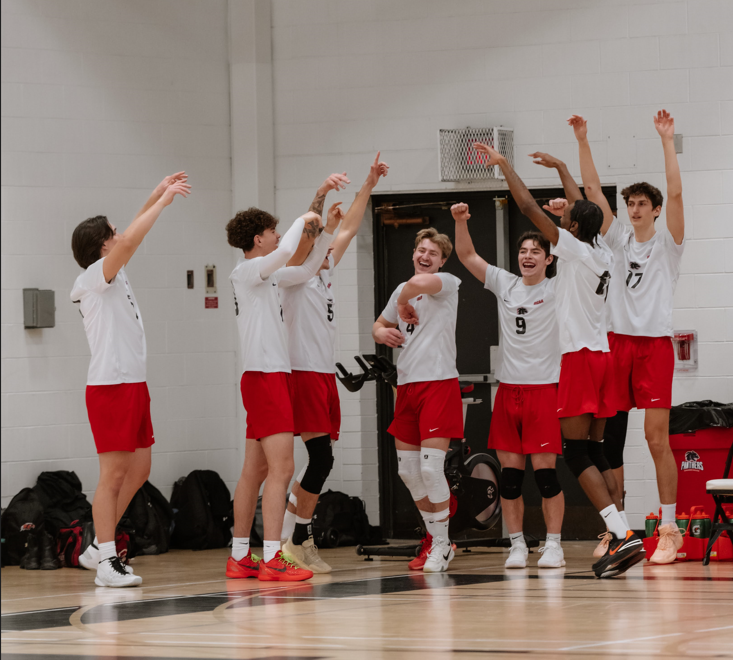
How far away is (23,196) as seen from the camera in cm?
675

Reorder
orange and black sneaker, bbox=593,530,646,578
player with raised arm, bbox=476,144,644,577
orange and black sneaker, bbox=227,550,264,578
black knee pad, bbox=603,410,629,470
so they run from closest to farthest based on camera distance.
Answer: orange and black sneaker, bbox=593,530,646,578, player with raised arm, bbox=476,144,644,577, orange and black sneaker, bbox=227,550,264,578, black knee pad, bbox=603,410,629,470

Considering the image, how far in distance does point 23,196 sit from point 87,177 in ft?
1.55

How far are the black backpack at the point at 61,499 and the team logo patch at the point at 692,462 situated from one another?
375 cm

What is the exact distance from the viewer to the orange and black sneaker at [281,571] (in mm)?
4984

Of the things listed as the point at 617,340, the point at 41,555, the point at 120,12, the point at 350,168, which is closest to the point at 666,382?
the point at 617,340

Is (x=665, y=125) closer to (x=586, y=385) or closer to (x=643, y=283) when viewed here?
(x=643, y=283)

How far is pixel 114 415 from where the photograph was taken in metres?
5.08

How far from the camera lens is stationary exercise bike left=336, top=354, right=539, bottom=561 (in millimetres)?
5922

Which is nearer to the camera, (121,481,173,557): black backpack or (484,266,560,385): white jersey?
(484,266,560,385): white jersey

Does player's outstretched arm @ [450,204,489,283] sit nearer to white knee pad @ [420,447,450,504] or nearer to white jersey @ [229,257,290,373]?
white knee pad @ [420,447,450,504]

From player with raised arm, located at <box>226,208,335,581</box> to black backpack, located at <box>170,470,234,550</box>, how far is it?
5.48 ft

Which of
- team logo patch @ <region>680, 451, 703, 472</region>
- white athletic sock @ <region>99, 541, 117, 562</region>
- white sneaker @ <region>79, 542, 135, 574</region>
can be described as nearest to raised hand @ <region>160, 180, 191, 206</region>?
white athletic sock @ <region>99, 541, 117, 562</region>

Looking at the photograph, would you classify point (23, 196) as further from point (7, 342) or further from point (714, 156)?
point (714, 156)

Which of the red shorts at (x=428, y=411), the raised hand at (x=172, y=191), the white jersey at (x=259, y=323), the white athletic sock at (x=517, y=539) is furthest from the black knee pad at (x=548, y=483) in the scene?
the raised hand at (x=172, y=191)
